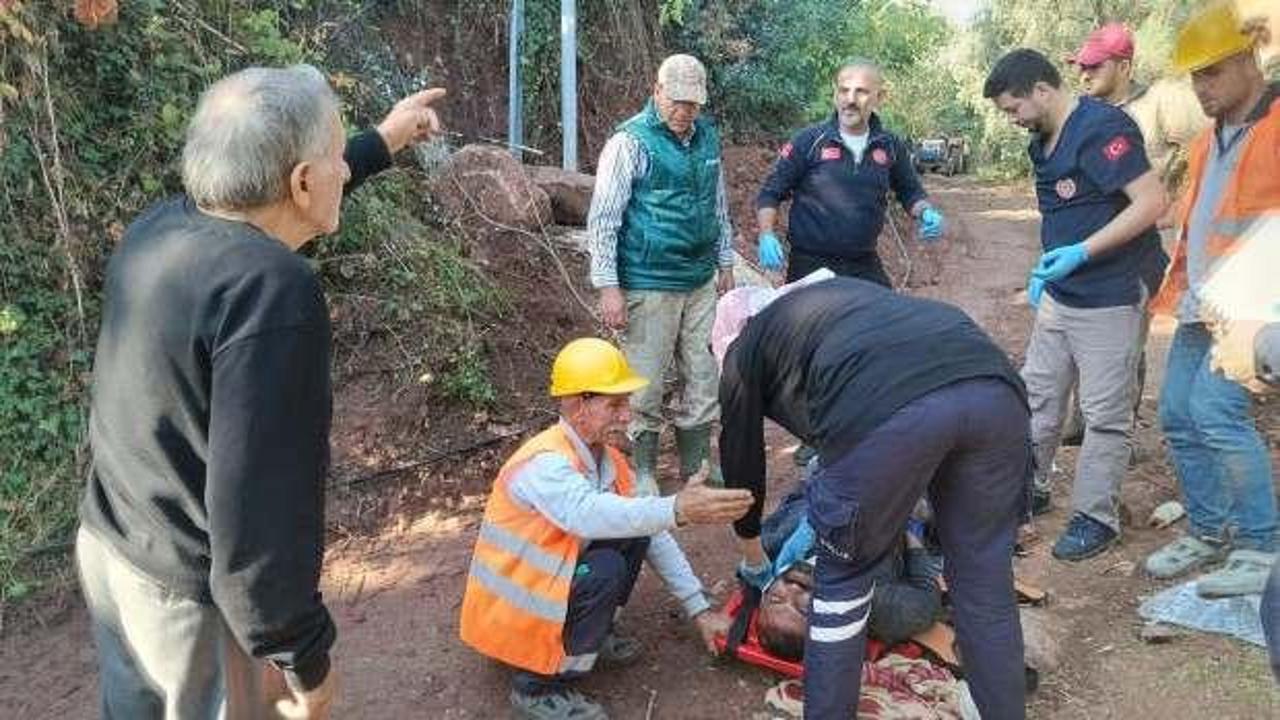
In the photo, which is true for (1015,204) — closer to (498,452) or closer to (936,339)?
(498,452)

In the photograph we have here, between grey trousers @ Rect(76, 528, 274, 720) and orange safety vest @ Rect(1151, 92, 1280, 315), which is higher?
orange safety vest @ Rect(1151, 92, 1280, 315)

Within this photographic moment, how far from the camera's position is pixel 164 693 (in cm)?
186

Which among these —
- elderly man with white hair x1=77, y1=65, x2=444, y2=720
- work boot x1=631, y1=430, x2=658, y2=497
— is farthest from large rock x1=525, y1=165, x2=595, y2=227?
elderly man with white hair x1=77, y1=65, x2=444, y2=720

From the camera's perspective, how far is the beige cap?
12.8ft

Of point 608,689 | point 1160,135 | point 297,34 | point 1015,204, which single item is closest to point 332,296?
point 297,34

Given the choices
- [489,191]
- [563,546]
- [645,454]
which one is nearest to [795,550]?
[563,546]

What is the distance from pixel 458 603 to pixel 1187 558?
2771mm

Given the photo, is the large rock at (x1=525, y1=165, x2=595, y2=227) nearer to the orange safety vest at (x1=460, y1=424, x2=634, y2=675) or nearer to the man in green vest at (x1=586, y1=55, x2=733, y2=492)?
the man in green vest at (x1=586, y1=55, x2=733, y2=492)

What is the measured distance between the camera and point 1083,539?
12.7 feet

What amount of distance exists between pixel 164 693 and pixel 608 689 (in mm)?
1611

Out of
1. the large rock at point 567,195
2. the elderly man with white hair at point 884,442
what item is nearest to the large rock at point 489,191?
Result: the large rock at point 567,195

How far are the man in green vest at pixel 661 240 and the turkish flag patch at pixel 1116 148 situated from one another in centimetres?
154

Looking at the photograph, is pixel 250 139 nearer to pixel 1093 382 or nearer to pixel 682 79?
pixel 682 79

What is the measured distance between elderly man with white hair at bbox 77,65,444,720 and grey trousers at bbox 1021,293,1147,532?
117 inches
